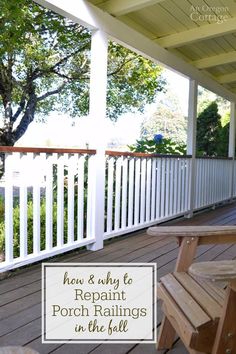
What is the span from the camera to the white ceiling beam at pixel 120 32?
9.64ft

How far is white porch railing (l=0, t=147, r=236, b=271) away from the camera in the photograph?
265cm

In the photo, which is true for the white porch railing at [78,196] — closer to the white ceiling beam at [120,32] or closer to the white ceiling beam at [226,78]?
the white ceiling beam at [120,32]

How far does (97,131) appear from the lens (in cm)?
338

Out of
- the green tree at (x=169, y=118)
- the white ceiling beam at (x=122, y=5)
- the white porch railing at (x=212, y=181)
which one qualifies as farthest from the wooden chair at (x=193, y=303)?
the green tree at (x=169, y=118)

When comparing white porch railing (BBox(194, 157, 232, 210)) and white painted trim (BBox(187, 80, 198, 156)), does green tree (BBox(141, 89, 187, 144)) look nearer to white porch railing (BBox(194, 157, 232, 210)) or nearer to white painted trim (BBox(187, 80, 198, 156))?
white porch railing (BBox(194, 157, 232, 210))

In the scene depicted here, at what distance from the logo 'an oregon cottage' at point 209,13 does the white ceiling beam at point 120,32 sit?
58 cm

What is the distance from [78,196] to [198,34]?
242 cm

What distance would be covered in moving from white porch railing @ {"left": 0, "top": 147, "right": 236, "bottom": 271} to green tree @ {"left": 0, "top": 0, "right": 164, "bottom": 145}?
306 cm

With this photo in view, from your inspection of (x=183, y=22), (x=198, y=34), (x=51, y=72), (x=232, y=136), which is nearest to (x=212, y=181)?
(x=232, y=136)

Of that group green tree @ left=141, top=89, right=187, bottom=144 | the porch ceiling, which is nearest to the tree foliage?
the porch ceiling

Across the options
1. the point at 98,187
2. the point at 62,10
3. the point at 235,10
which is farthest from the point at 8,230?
the point at 235,10

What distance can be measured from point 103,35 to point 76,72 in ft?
15.7

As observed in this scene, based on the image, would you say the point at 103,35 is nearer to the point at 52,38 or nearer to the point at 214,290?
the point at 214,290

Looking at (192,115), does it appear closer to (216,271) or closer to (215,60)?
(215,60)
